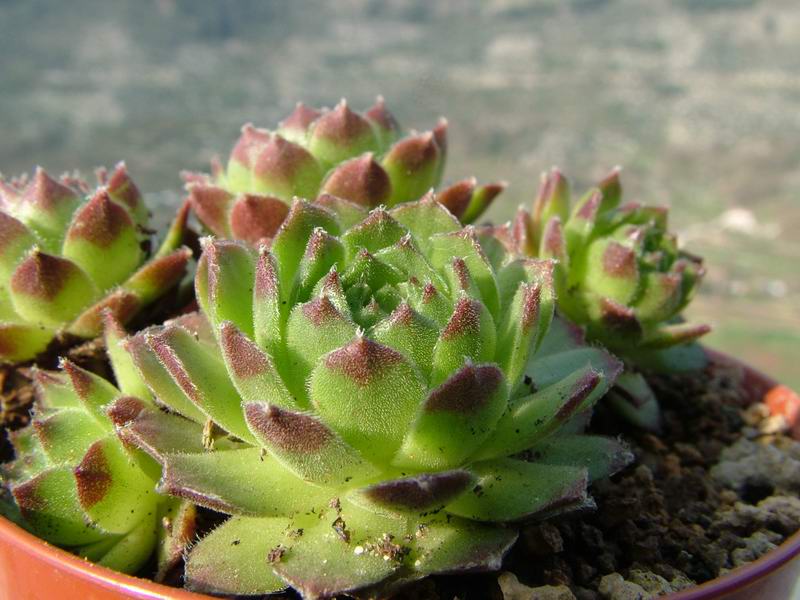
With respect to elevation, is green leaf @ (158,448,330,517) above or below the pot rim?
above

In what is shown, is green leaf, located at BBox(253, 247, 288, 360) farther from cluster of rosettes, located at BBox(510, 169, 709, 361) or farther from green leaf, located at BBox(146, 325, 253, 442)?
→ cluster of rosettes, located at BBox(510, 169, 709, 361)

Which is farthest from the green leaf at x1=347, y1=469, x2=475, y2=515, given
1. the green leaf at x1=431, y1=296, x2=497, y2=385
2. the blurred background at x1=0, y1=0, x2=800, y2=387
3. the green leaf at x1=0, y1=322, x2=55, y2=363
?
the blurred background at x1=0, y1=0, x2=800, y2=387

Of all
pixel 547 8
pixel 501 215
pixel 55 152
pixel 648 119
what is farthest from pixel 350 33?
pixel 501 215

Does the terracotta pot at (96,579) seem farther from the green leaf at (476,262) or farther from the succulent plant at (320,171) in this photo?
the succulent plant at (320,171)

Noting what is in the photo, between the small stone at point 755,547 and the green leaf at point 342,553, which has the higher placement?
the green leaf at point 342,553

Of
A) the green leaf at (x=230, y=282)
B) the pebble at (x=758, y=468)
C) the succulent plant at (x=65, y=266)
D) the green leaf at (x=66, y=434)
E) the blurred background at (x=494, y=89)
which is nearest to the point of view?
the green leaf at (x=230, y=282)

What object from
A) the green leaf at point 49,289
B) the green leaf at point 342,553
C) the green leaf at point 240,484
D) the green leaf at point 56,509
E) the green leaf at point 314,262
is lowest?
the green leaf at point 56,509

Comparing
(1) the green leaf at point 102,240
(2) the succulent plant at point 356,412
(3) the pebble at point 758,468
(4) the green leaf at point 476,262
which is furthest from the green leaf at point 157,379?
(3) the pebble at point 758,468

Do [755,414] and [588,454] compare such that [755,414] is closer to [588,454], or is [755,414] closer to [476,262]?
[588,454]
